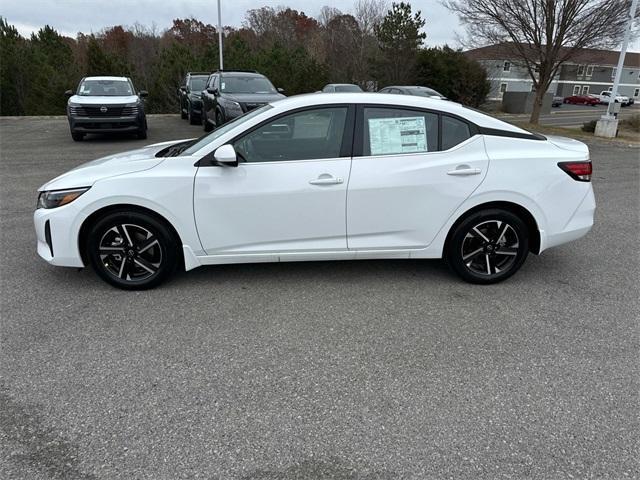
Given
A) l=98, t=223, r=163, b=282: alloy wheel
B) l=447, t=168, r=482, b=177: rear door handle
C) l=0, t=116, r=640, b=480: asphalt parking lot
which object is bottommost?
l=0, t=116, r=640, b=480: asphalt parking lot

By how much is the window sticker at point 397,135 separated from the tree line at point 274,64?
2270 cm

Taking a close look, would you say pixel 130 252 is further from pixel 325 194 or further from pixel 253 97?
pixel 253 97

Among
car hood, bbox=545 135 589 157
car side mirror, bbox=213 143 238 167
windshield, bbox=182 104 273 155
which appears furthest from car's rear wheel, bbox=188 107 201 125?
car hood, bbox=545 135 589 157

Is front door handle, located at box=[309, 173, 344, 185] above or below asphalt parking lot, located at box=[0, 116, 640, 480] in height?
above

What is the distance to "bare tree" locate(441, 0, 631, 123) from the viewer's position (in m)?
16.5

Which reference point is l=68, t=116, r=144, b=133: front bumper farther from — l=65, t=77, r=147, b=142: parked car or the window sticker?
the window sticker

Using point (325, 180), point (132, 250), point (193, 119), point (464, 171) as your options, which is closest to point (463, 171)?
point (464, 171)

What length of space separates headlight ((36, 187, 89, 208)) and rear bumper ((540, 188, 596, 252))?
12.7ft

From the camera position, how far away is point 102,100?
12.3 m

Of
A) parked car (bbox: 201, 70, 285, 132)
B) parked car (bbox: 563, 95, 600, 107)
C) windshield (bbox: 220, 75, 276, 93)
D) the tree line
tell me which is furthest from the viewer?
parked car (bbox: 563, 95, 600, 107)

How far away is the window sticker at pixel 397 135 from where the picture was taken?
393 cm

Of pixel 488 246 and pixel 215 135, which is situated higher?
pixel 215 135

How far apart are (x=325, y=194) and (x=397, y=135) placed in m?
0.80

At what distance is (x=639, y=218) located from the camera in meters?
6.48
